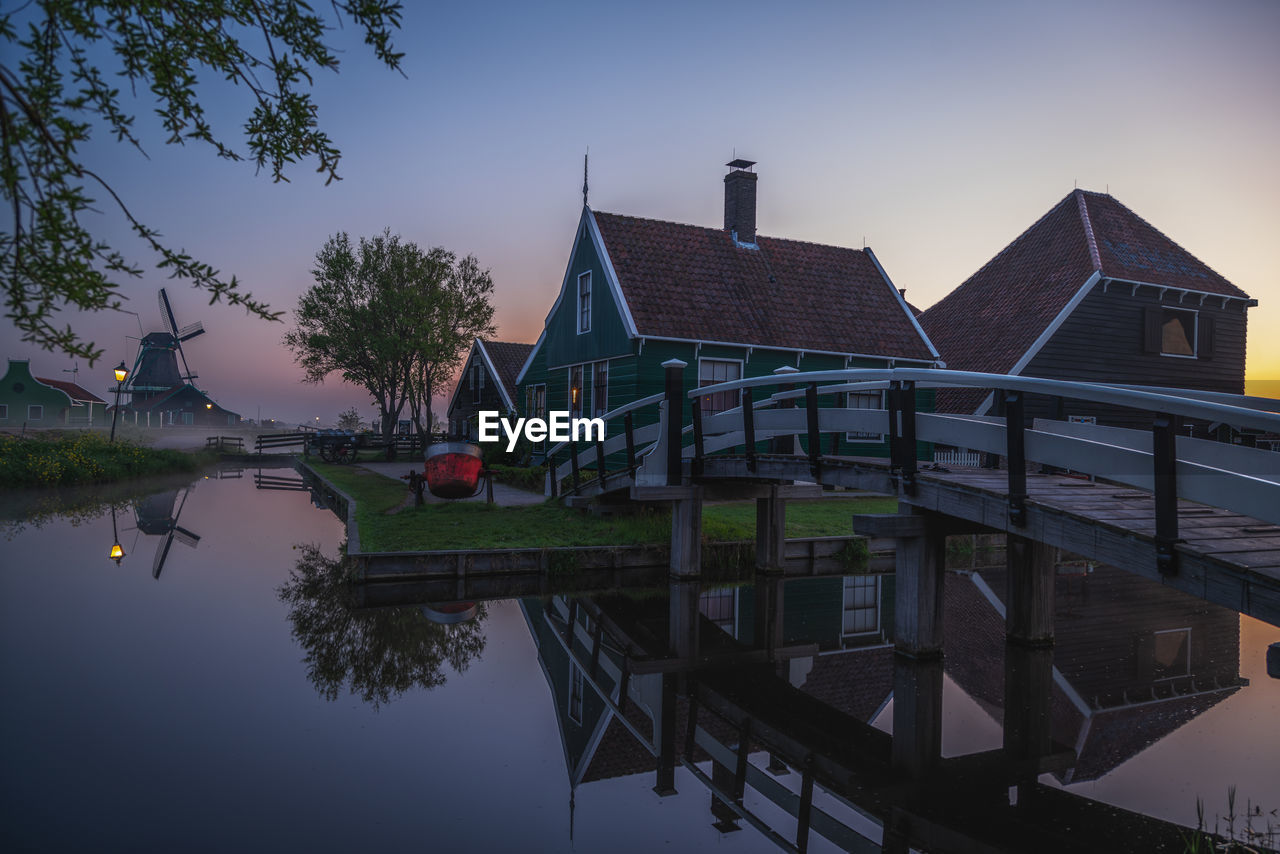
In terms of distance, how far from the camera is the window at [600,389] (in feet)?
70.8

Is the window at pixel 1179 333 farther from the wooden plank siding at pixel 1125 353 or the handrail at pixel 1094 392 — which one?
the handrail at pixel 1094 392

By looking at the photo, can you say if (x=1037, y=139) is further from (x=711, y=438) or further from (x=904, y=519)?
(x=904, y=519)

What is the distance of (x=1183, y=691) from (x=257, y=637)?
34.5 feet

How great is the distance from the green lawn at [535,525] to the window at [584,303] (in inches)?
268

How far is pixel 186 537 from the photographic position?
17.3 metres

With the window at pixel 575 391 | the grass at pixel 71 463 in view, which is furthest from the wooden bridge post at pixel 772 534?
the grass at pixel 71 463

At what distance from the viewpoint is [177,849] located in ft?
15.9

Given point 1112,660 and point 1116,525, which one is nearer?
point 1116,525

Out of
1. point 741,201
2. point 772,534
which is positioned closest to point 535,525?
point 772,534

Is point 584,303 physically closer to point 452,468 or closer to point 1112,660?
point 452,468

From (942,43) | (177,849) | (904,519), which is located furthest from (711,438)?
(942,43)

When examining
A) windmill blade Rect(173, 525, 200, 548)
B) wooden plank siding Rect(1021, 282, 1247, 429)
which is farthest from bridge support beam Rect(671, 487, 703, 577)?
wooden plank siding Rect(1021, 282, 1247, 429)

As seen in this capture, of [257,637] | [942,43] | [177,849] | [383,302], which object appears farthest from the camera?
[383,302]

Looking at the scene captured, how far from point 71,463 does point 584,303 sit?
59.7 ft
